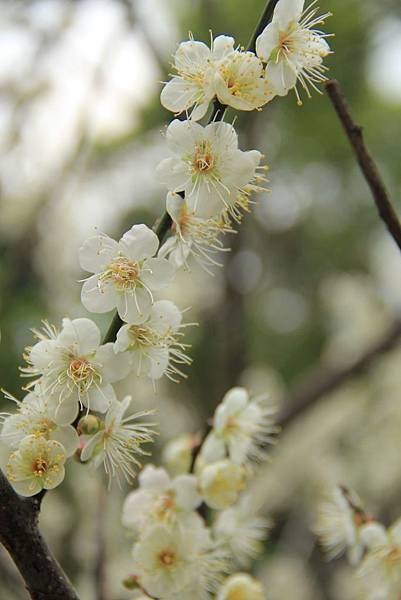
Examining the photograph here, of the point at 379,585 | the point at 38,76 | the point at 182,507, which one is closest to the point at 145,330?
the point at 182,507

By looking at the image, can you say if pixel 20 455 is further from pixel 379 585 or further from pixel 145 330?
pixel 379 585

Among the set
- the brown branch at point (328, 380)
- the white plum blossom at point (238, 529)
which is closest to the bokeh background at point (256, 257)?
the brown branch at point (328, 380)

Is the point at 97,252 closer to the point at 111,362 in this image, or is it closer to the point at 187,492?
the point at 111,362

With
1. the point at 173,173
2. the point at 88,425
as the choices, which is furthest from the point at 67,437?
the point at 173,173

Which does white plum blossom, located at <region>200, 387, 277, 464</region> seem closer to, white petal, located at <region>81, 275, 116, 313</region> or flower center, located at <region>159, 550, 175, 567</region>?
flower center, located at <region>159, 550, 175, 567</region>

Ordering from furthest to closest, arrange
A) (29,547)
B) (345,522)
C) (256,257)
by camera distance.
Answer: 1. (256,257)
2. (345,522)
3. (29,547)

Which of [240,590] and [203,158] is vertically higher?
[203,158]

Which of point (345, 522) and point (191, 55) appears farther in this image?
point (345, 522)
